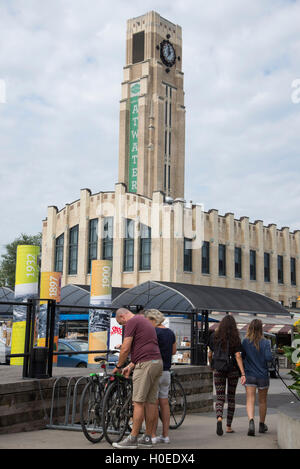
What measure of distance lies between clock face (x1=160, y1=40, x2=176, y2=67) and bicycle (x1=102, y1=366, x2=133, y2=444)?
69.3m

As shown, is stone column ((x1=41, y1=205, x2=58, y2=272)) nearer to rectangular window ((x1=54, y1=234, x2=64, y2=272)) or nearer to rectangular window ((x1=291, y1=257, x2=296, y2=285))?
rectangular window ((x1=54, y1=234, x2=64, y2=272))

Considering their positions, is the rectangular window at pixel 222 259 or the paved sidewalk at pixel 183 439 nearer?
the paved sidewalk at pixel 183 439

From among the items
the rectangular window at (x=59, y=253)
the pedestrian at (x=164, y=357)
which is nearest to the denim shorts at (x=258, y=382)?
the pedestrian at (x=164, y=357)

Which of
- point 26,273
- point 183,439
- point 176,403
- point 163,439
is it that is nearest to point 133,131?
point 26,273

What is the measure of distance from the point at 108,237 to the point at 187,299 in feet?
43.3

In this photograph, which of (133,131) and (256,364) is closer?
(256,364)

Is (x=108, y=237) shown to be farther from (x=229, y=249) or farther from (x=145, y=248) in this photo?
(x=229, y=249)

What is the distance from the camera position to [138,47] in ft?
243

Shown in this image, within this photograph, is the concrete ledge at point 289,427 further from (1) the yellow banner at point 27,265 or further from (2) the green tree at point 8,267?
(2) the green tree at point 8,267

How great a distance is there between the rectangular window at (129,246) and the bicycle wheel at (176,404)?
35.4 metres

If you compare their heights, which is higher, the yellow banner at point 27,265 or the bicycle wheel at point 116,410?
the yellow banner at point 27,265

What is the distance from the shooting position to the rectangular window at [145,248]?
44.8 m
